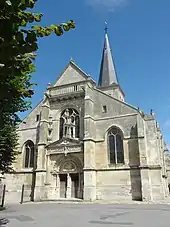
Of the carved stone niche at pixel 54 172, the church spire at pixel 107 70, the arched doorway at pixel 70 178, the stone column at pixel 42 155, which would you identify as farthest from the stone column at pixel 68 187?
the church spire at pixel 107 70

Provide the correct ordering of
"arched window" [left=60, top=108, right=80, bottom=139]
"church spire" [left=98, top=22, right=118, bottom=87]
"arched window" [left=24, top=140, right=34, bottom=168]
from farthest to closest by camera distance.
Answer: "church spire" [left=98, top=22, right=118, bottom=87] → "arched window" [left=24, top=140, right=34, bottom=168] → "arched window" [left=60, top=108, right=80, bottom=139]

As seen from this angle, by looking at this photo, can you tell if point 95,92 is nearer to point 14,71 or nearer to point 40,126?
point 40,126

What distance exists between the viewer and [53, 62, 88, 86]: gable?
27.3m

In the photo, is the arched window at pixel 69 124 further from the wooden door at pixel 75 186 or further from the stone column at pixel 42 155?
the wooden door at pixel 75 186

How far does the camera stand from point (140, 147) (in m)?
20.3

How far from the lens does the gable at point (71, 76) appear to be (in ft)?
89.5

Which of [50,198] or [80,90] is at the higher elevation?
[80,90]

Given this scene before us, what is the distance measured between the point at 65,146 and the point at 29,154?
5015mm

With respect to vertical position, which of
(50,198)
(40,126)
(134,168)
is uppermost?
(40,126)

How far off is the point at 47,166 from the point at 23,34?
2228 cm

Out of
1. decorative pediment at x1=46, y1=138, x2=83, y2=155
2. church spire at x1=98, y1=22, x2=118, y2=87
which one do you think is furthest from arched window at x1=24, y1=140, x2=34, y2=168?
church spire at x1=98, y1=22, x2=118, y2=87

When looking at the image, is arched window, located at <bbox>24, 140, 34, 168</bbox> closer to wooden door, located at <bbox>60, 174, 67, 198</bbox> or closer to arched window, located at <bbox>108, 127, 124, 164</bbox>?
wooden door, located at <bbox>60, 174, 67, 198</bbox>

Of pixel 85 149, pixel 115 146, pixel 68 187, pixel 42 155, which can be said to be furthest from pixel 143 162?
pixel 42 155

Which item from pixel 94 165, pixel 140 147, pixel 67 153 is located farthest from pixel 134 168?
pixel 67 153
